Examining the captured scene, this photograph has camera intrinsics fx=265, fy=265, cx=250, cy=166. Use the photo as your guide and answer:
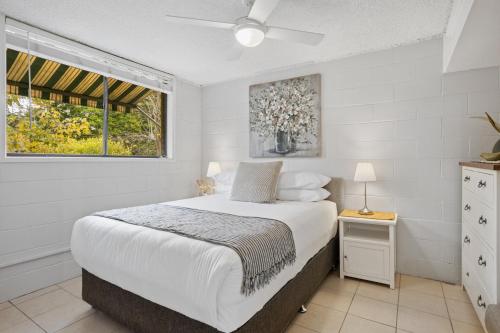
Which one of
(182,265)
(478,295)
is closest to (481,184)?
(478,295)

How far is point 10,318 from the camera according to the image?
1986 mm

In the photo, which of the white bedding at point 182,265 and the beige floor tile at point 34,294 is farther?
the beige floor tile at point 34,294

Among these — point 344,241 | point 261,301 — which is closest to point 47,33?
point 261,301

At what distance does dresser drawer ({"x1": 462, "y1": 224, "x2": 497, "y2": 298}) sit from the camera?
159 cm

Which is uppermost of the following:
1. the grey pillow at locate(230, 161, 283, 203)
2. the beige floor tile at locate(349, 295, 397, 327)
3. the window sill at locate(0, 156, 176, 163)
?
the window sill at locate(0, 156, 176, 163)

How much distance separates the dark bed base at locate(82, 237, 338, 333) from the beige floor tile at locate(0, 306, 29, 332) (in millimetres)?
463

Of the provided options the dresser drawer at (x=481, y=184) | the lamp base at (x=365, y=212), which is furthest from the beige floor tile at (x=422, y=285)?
the dresser drawer at (x=481, y=184)

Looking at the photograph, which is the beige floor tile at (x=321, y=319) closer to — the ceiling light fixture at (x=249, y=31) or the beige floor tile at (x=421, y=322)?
the beige floor tile at (x=421, y=322)

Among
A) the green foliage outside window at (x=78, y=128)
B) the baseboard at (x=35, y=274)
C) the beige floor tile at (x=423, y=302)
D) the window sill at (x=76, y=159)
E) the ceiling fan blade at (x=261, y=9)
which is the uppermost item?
the ceiling fan blade at (x=261, y=9)

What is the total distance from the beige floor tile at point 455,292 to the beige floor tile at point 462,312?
74mm

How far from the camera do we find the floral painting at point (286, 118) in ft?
10.6

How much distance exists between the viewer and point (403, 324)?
1.90 metres

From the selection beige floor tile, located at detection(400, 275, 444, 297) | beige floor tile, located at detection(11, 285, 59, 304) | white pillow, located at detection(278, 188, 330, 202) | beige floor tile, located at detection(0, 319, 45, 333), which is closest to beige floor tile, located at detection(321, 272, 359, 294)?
beige floor tile, located at detection(400, 275, 444, 297)

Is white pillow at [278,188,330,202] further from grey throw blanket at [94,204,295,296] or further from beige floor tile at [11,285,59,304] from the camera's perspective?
beige floor tile at [11,285,59,304]
